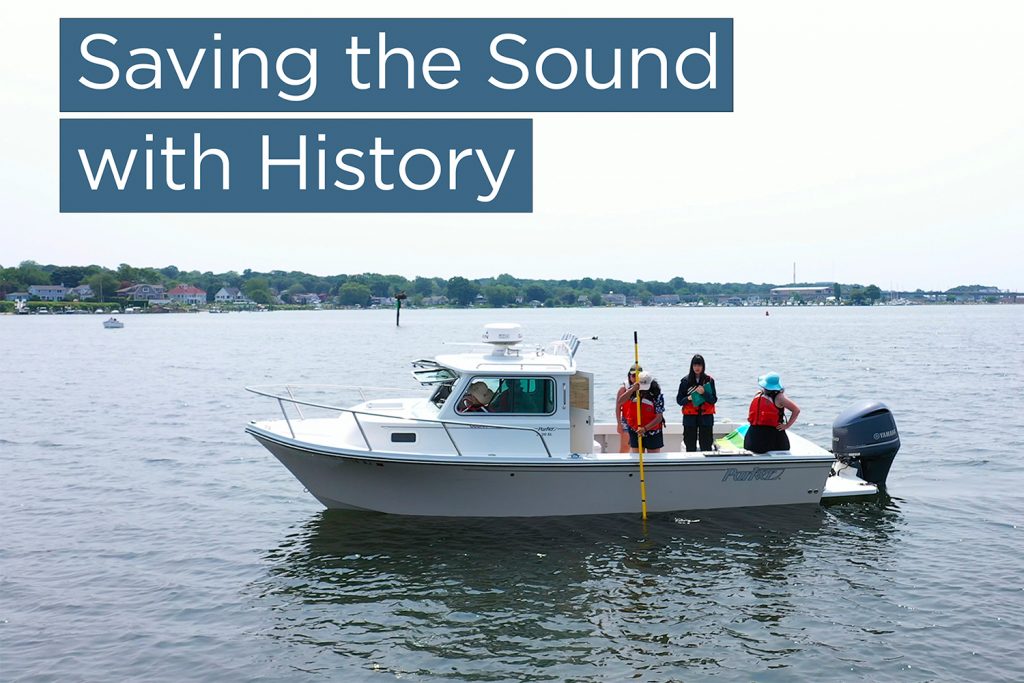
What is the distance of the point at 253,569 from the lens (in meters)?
11.5

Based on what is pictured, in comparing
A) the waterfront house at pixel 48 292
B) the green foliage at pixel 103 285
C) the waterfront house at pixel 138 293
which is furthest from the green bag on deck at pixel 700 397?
the waterfront house at pixel 48 292

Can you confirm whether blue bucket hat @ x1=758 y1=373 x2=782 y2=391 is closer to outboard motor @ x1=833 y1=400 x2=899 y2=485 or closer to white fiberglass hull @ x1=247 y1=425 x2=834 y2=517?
white fiberglass hull @ x1=247 y1=425 x2=834 y2=517

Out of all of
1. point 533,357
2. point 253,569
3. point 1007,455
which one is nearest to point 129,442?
point 253,569

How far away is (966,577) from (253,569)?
31.0ft

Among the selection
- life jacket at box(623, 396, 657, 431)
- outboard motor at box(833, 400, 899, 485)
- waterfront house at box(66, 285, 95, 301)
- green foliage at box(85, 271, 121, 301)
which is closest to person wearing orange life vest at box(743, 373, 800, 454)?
life jacket at box(623, 396, 657, 431)

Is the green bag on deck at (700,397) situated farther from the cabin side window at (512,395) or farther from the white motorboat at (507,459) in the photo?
the cabin side window at (512,395)

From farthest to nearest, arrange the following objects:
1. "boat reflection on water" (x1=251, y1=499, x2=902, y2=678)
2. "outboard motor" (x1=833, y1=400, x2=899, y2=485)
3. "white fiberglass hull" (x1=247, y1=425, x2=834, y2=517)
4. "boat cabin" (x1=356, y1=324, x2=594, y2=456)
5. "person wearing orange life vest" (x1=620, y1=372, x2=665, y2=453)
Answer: "outboard motor" (x1=833, y1=400, x2=899, y2=485) → "person wearing orange life vest" (x1=620, y1=372, x2=665, y2=453) → "boat cabin" (x1=356, y1=324, x2=594, y2=456) → "white fiberglass hull" (x1=247, y1=425, x2=834, y2=517) → "boat reflection on water" (x1=251, y1=499, x2=902, y2=678)

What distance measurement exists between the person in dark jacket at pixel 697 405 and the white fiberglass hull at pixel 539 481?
65 cm

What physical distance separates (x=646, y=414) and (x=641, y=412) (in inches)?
6.1

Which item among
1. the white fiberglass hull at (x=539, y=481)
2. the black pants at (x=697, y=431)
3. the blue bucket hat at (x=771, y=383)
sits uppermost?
the blue bucket hat at (x=771, y=383)

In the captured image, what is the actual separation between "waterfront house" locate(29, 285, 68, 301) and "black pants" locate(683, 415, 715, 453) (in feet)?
654

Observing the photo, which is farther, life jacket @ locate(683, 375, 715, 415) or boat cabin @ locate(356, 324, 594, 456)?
life jacket @ locate(683, 375, 715, 415)

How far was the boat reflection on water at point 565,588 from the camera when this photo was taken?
29.2ft

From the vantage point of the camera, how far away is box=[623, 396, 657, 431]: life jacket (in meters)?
12.8
